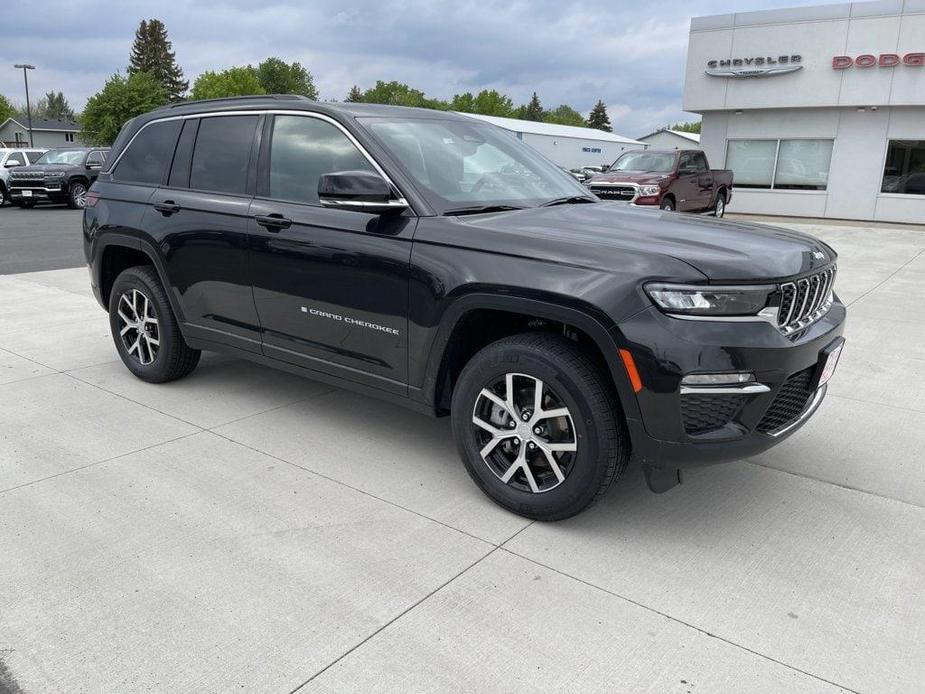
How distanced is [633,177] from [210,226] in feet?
41.5

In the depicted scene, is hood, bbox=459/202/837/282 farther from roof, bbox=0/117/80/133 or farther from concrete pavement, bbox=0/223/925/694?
roof, bbox=0/117/80/133

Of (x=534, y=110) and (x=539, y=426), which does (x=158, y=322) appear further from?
(x=534, y=110)

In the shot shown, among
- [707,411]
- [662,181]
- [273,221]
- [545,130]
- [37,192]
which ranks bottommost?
[37,192]

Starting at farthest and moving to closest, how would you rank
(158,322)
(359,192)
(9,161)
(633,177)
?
(9,161)
(633,177)
(158,322)
(359,192)

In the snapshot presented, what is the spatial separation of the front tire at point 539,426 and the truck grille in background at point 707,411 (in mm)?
296

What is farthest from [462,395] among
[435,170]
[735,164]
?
[735,164]

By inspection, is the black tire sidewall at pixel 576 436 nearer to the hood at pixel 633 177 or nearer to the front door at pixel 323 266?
the front door at pixel 323 266

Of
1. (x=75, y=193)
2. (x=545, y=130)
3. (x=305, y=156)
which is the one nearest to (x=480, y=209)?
(x=305, y=156)

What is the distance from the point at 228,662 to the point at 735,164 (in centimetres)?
A: 2365

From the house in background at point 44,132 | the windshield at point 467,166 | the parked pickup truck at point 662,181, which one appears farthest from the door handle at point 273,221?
the house in background at point 44,132

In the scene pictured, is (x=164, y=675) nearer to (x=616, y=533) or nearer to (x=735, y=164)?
(x=616, y=533)

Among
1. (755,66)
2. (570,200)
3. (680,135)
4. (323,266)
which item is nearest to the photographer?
(323,266)

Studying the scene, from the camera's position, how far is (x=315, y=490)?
3.76m

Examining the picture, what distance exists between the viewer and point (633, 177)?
622 inches
